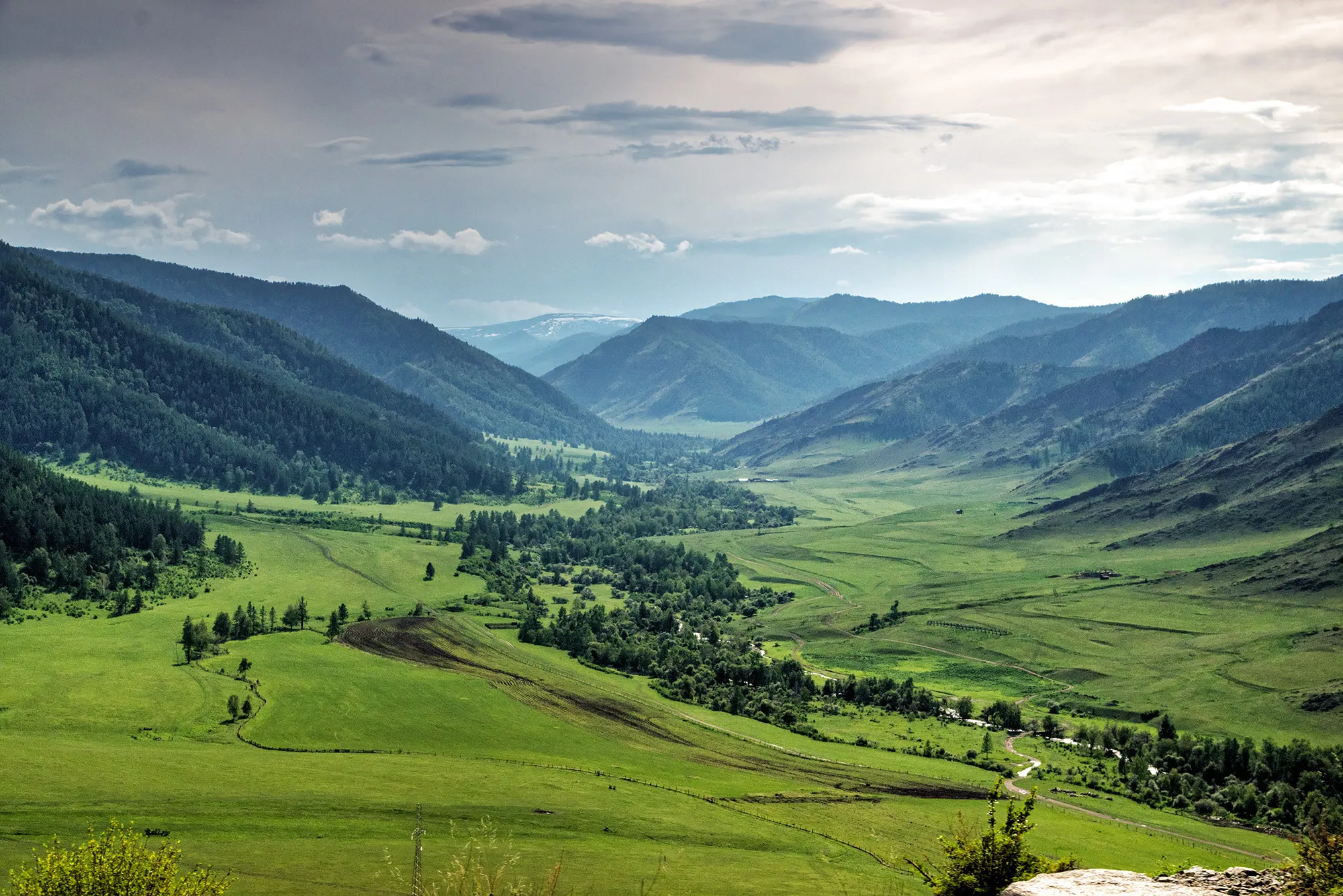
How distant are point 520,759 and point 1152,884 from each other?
83.6m

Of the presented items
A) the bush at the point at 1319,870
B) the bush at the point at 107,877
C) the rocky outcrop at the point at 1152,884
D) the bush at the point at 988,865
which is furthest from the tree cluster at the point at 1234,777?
the bush at the point at 107,877

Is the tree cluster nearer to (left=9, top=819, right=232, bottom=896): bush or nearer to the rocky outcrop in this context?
the rocky outcrop

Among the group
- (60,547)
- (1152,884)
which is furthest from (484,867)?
(60,547)

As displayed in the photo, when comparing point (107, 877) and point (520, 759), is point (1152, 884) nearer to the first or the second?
point (107, 877)

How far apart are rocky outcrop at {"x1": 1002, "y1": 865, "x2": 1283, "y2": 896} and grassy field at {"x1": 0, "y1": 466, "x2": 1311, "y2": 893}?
18.3 metres

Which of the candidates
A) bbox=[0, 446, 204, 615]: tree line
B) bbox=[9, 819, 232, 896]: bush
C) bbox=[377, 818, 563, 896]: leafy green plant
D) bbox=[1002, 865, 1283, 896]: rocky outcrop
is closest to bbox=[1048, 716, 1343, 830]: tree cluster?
bbox=[1002, 865, 1283, 896]: rocky outcrop

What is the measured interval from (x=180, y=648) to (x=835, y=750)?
88.2 m

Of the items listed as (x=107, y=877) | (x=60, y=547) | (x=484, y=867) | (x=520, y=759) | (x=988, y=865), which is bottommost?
(x=520, y=759)

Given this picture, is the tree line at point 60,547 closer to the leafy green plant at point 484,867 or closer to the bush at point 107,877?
the leafy green plant at point 484,867

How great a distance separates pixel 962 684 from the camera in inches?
7003

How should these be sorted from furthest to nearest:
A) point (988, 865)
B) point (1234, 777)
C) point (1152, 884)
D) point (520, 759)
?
point (1234, 777)
point (520, 759)
point (988, 865)
point (1152, 884)

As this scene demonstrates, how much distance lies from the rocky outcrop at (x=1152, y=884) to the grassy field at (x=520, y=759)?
60.2ft

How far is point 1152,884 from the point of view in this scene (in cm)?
3884

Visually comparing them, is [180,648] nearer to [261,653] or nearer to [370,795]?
[261,653]
